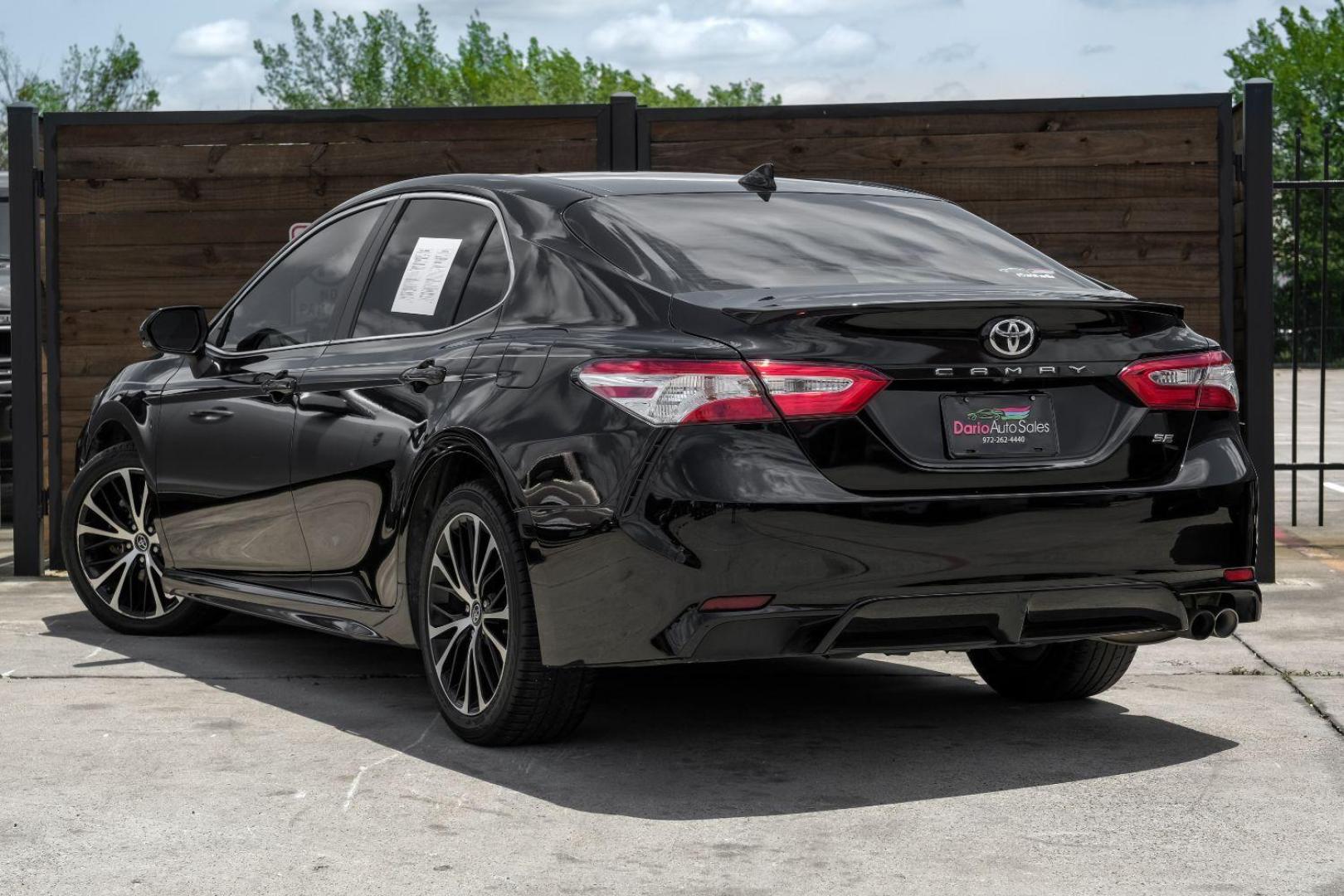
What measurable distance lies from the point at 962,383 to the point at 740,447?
59cm

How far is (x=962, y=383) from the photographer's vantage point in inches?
194

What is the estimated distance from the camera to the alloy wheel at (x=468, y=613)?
5.38 m

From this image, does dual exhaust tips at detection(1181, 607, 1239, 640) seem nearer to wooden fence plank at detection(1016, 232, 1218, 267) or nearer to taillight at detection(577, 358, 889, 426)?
taillight at detection(577, 358, 889, 426)

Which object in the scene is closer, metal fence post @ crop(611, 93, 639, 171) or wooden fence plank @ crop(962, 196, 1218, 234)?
wooden fence plank @ crop(962, 196, 1218, 234)

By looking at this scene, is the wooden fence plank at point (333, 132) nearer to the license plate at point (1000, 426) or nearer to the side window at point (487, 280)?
the side window at point (487, 280)

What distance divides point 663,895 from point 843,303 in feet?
5.17

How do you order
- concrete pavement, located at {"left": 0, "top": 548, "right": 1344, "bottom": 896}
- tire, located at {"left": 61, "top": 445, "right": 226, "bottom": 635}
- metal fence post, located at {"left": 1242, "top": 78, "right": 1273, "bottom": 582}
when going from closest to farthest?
1. concrete pavement, located at {"left": 0, "top": 548, "right": 1344, "bottom": 896}
2. tire, located at {"left": 61, "top": 445, "right": 226, "bottom": 635}
3. metal fence post, located at {"left": 1242, "top": 78, "right": 1273, "bottom": 582}

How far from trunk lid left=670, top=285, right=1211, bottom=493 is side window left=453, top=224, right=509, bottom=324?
2.70 ft

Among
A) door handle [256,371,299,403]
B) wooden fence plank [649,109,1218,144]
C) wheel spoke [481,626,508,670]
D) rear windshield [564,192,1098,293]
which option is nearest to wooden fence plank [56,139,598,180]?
wooden fence plank [649,109,1218,144]

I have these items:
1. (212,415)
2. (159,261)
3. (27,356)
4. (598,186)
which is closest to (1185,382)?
(598,186)

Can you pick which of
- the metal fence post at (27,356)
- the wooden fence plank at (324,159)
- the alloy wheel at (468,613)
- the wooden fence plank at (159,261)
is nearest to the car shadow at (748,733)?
the alloy wheel at (468,613)

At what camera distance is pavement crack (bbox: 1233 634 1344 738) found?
5926mm

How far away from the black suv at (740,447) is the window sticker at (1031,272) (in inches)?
0.7

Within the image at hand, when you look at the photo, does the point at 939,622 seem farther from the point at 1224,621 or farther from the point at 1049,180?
the point at 1049,180
